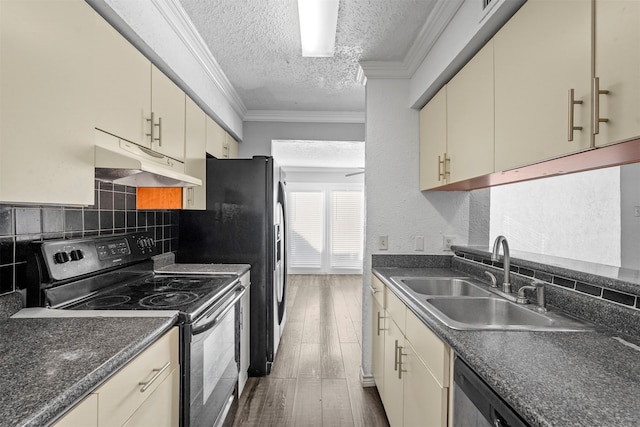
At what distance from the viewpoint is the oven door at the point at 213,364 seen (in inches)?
57.0

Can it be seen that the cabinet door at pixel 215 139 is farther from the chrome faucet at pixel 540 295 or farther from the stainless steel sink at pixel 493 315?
the chrome faucet at pixel 540 295

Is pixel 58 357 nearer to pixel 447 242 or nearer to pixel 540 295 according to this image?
pixel 540 295

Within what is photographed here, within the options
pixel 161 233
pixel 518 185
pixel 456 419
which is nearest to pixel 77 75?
pixel 161 233

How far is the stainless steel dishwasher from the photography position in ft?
2.58

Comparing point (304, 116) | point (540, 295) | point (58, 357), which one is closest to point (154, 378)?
point (58, 357)

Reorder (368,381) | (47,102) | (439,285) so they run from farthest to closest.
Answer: (368,381), (439,285), (47,102)

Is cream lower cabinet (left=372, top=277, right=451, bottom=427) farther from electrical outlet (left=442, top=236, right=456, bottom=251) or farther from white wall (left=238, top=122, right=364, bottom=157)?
white wall (left=238, top=122, right=364, bottom=157)

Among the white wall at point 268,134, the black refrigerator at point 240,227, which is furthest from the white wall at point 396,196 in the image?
the white wall at point 268,134

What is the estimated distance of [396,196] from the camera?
252cm

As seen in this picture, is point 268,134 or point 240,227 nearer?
point 240,227

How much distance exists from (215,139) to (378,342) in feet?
6.76

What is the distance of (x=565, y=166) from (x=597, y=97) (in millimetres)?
455

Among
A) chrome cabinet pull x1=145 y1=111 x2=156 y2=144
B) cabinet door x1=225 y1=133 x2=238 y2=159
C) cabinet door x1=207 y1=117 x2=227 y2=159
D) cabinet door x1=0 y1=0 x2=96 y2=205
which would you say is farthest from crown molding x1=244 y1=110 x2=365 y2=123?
cabinet door x1=0 y1=0 x2=96 y2=205

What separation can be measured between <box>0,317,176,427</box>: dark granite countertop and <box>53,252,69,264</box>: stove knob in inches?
10.8
